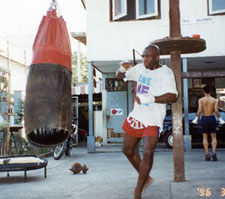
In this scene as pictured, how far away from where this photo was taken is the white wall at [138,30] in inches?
516

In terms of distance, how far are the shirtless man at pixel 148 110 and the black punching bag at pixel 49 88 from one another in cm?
102

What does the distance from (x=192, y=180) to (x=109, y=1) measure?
8.74 m

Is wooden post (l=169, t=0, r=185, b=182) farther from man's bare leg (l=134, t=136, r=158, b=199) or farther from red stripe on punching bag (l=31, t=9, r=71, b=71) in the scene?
red stripe on punching bag (l=31, t=9, r=71, b=71)

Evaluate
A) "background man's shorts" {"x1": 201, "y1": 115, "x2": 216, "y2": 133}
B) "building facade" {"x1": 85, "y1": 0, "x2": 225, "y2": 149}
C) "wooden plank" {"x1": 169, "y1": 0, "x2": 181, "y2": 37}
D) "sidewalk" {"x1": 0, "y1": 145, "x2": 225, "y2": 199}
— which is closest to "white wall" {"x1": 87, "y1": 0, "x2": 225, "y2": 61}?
"building facade" {"x1": 85, "y1": 0, "x2": 225, "y2": 149}

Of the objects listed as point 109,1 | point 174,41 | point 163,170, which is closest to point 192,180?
point 163,170

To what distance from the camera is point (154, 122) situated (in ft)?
15.9

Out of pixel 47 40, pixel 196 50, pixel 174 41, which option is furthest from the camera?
pixel 196 50

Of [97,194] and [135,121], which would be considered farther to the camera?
[97,194]

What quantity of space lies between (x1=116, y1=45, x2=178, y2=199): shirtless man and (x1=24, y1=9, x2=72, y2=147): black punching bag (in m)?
1.02

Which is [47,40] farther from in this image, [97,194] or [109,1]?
[109,1]

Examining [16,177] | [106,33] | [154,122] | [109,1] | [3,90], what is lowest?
[16,177]
